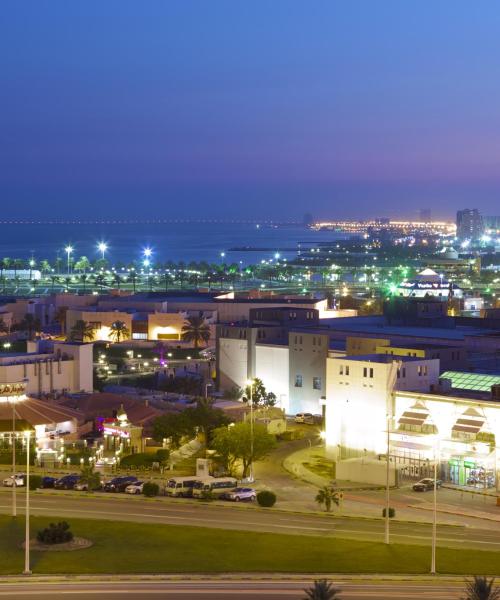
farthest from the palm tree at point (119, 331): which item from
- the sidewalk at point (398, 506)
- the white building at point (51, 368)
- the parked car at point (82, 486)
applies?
the parked car at point (82, 486)

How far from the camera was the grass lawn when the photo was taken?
2291cm

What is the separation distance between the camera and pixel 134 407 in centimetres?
4106

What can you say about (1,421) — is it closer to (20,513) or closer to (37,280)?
(20,513)

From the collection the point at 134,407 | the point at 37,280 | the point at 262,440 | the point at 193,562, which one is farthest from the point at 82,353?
the point at 37,280

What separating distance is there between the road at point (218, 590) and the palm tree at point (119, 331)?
1866 inches

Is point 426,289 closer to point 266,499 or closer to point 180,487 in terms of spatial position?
point 180,487

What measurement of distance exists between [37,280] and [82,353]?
8290cm

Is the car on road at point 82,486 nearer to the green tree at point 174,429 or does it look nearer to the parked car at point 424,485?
the green tree at point 174,429

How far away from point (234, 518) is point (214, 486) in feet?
10.7

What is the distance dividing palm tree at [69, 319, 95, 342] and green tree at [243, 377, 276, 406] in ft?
74.8

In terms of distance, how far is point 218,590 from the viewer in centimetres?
2133

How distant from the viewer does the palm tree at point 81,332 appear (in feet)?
222

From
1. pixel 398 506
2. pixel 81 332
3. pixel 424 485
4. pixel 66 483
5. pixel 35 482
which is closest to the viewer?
pixel 398 506

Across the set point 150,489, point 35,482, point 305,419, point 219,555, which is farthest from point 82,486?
point 305,419
